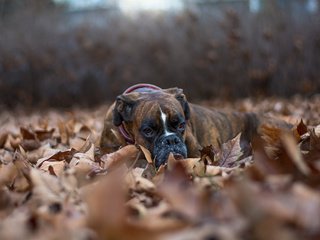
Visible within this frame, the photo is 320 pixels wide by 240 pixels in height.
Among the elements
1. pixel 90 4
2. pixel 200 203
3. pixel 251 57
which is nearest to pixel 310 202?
pixel 200 203

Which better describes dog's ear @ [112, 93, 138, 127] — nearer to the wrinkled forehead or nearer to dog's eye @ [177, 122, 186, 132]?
the wrinkled forehead

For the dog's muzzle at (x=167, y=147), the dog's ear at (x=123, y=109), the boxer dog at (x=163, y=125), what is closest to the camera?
the dog's muzzle at (x=167, y=147)

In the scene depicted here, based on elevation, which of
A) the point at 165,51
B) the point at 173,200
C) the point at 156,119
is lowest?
the point at 165,51

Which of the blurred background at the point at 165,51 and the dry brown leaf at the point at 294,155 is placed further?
the blurred background at the point at 165,51

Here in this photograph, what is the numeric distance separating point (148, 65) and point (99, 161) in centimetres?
1025

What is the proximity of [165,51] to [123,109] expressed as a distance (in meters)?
9.17

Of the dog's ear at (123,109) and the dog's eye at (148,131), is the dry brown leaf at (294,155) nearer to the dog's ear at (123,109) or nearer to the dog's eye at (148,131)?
the dog's eye at (148,131)

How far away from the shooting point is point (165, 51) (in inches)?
542

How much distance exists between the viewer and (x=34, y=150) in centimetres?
498

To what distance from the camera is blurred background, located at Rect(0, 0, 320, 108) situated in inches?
494

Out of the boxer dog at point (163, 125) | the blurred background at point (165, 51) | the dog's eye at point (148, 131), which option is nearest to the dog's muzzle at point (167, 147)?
the boxer dog at point (163, 125)

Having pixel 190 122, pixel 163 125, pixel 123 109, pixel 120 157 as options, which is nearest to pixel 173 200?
pixel 120 157

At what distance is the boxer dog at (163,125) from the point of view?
4305 millimetres

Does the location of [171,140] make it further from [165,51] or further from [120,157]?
[165,51]
